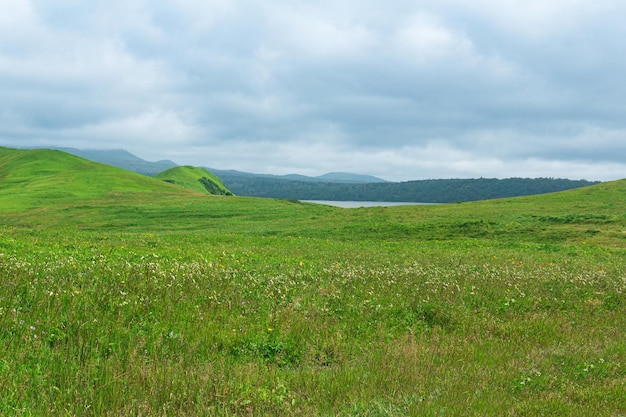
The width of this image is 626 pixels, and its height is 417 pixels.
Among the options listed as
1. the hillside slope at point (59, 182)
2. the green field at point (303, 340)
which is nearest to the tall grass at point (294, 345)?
the green field at point (303, 340)

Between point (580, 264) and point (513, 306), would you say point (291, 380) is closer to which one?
point (513, 306)

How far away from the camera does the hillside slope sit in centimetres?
8894

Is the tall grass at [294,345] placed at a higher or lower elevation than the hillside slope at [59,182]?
lower

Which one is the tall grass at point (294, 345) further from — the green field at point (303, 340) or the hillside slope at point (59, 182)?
the hillside slope at point (59, 182)

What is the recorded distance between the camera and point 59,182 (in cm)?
10681

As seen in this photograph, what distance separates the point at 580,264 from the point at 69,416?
23.3 metres

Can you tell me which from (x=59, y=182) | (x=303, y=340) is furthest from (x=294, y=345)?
(x=59, y=182)

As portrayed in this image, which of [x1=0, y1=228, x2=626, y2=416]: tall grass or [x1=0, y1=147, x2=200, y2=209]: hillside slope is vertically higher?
[x1=0, y1=147, x2=200, y2=209]: hillside slope

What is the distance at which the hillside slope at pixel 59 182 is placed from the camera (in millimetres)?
88938

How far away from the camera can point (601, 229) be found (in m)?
42.1

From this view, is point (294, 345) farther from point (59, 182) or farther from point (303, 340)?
point (59, 182)

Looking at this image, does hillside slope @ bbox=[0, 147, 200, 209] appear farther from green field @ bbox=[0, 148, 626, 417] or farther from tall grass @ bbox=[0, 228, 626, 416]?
tall grass @ bbox=[0, 228, 626, 416]

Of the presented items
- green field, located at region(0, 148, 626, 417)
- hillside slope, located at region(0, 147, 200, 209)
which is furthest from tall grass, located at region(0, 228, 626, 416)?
hillside slope, located at region(0, 147, 200, 209)

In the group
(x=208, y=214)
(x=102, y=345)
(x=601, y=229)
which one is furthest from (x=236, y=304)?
(x=208, y=214)
